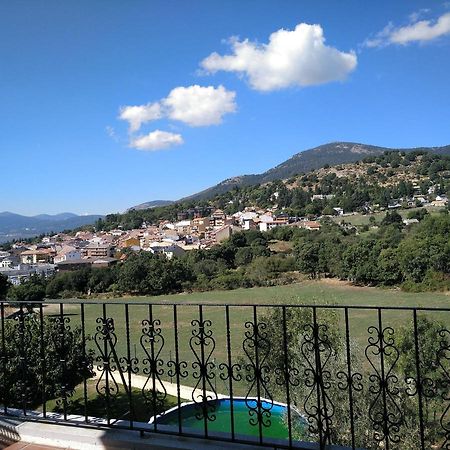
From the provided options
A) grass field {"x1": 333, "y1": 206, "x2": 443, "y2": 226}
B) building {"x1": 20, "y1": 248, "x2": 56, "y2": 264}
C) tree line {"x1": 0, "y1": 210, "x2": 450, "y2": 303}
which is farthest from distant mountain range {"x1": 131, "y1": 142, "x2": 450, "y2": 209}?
tree line {"x1": 0, "y1": 210, "x2": 450, "y2": 303}

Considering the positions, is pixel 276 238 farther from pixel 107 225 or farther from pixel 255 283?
pixel 107 225

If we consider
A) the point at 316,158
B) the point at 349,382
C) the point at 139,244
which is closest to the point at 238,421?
the point at 349,382

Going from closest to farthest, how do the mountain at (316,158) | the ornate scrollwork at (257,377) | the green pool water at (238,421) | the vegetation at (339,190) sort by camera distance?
the ornate scrollwork at (257,377)
the green pool water at (238,421)
the vegetation at (339,190)
the mountain at (316,158)

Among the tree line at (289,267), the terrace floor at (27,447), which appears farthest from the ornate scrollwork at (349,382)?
the tree line at (289,267)

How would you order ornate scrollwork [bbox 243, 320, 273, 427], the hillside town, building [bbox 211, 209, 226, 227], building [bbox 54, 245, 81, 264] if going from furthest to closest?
building [bbox 211, 209, 226, 227], building [bbox 54, 245, 81, 264], the hillside town, ornate scrollwork [bbox 243, 320, 273, 427]

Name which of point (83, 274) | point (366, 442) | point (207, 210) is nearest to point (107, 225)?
point (207, 210)

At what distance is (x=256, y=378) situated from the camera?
2602 mm

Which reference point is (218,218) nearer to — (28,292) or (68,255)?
(68,255)

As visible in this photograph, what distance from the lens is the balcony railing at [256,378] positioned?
2.61m

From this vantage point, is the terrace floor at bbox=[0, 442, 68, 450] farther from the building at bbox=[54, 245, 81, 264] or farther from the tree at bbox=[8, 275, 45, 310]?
the building at bbox=[54, 245, 81, 264]

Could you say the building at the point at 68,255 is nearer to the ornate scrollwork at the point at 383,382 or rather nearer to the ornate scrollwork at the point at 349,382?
the ornate scrollwork at the point at 349,382

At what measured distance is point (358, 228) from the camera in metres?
58.8

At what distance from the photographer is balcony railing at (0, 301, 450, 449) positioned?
8.56ft

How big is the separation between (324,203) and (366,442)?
243ft
